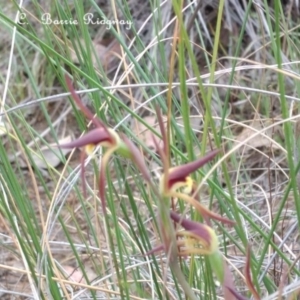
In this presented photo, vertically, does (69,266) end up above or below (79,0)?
below

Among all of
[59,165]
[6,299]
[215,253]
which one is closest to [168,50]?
[59,165]

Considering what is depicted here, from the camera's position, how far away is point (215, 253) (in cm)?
34

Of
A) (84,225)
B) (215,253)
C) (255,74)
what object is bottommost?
(84,225)

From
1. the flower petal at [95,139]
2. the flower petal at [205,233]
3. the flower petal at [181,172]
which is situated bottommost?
the flower petal at [205,233]

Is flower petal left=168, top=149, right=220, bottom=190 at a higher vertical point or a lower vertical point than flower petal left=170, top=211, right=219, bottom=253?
higher

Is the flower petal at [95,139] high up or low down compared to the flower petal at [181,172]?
up

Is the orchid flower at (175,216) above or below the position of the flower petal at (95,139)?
below

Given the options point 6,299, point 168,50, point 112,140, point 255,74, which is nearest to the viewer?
point 112,140

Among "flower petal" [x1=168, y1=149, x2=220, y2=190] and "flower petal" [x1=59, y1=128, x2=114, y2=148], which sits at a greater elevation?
"flower petal" [x1=59, y1=128, x2=114, y2=148]

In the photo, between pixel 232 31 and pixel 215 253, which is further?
pixel 232 31

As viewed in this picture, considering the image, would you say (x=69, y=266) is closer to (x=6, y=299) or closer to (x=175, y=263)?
(x=6, y=299)

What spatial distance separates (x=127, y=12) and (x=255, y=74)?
0.89 m

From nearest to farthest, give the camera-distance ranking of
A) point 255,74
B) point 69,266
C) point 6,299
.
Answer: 1. point 6,299
2. point 69,266
3. point 255,74

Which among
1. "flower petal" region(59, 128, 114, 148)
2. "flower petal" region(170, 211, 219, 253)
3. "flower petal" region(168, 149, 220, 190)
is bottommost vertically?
"flower petal" region(170, 211, 219, 253)
